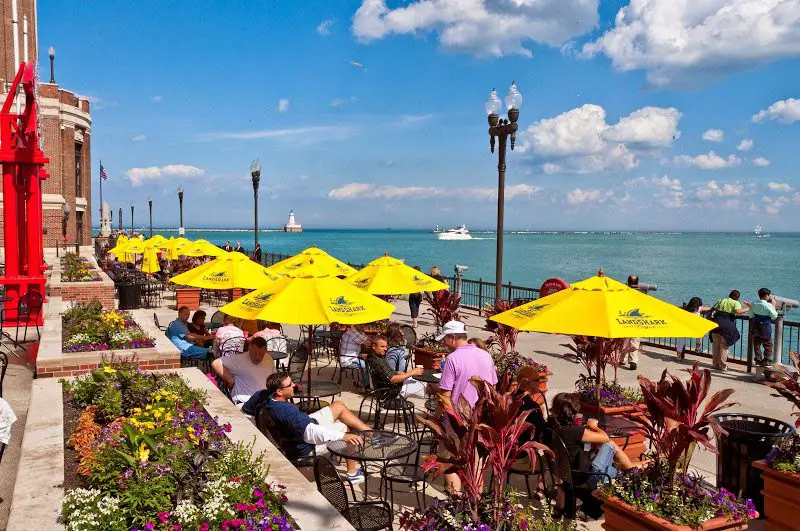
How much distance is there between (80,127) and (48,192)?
323 inches

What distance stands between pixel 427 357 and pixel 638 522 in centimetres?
611

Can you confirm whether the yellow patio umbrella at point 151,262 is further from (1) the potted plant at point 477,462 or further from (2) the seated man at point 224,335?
(1) the potted plant at point 477,462

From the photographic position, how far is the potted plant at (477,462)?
3.97 meters

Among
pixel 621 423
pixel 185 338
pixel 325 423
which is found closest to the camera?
pixel 325 423

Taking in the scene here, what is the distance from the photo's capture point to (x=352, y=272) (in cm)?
1490

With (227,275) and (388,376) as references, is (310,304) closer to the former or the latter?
(388,376)

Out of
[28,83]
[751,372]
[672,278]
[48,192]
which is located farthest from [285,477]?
[672,278]

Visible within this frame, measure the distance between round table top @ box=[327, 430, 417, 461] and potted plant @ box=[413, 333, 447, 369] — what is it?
4211 mm

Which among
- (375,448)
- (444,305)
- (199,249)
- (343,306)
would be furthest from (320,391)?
(199,249)

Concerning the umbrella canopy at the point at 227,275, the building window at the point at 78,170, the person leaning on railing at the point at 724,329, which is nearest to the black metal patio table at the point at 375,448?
the umbrella canopy at the point at 227,275

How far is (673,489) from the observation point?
4711mm

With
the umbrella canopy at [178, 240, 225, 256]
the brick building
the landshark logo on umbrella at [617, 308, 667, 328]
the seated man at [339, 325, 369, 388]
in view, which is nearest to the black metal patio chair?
the landshark logo on umbrella at [617, 308, 667, 328]

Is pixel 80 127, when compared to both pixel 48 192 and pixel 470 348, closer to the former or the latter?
pixel 48 192

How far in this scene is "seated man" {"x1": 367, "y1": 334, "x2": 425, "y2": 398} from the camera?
8.49 m
